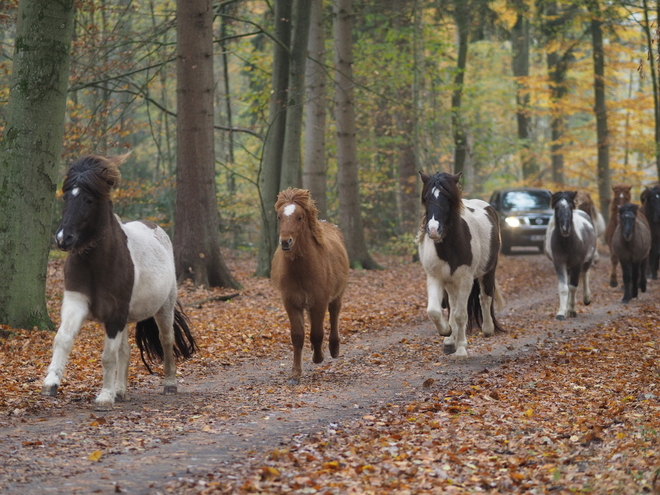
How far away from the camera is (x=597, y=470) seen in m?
4.92

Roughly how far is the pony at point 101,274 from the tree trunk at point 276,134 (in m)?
11.0

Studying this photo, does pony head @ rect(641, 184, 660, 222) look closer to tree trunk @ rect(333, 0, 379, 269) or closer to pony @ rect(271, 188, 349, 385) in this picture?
tree trunk @ rect(333, 0, 379, 269)

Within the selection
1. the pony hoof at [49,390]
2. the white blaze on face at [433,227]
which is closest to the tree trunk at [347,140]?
the white blaze on face at [433,227]

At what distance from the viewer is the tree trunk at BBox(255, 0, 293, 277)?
18.6 metres

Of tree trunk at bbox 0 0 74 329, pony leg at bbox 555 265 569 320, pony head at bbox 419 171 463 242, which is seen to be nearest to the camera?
pony head at bbox 419 171 463 242

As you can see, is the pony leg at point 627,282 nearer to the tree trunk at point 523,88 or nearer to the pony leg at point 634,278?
the pony leg at point 634,278

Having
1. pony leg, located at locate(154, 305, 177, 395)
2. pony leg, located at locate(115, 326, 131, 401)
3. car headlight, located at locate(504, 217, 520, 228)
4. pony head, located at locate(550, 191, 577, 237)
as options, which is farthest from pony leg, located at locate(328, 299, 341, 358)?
car headlight, located at locate(504, 217, 520, 228)

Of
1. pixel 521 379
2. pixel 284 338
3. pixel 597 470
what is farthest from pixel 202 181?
pixel 597 470

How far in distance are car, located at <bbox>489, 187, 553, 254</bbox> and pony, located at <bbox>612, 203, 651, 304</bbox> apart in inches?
390

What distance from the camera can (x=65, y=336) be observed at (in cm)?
642

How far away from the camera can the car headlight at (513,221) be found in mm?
26719

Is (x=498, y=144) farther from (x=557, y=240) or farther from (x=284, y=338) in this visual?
(x=284, y=338)

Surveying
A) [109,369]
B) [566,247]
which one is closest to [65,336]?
[109,369]

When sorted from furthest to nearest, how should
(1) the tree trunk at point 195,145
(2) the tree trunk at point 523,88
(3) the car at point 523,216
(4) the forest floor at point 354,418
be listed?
(2) the tree trunk at point 523,88
(3) the car at point 523,216
(1) the tree trunk at point 195,145
(4) the forest floor at point 354,418
